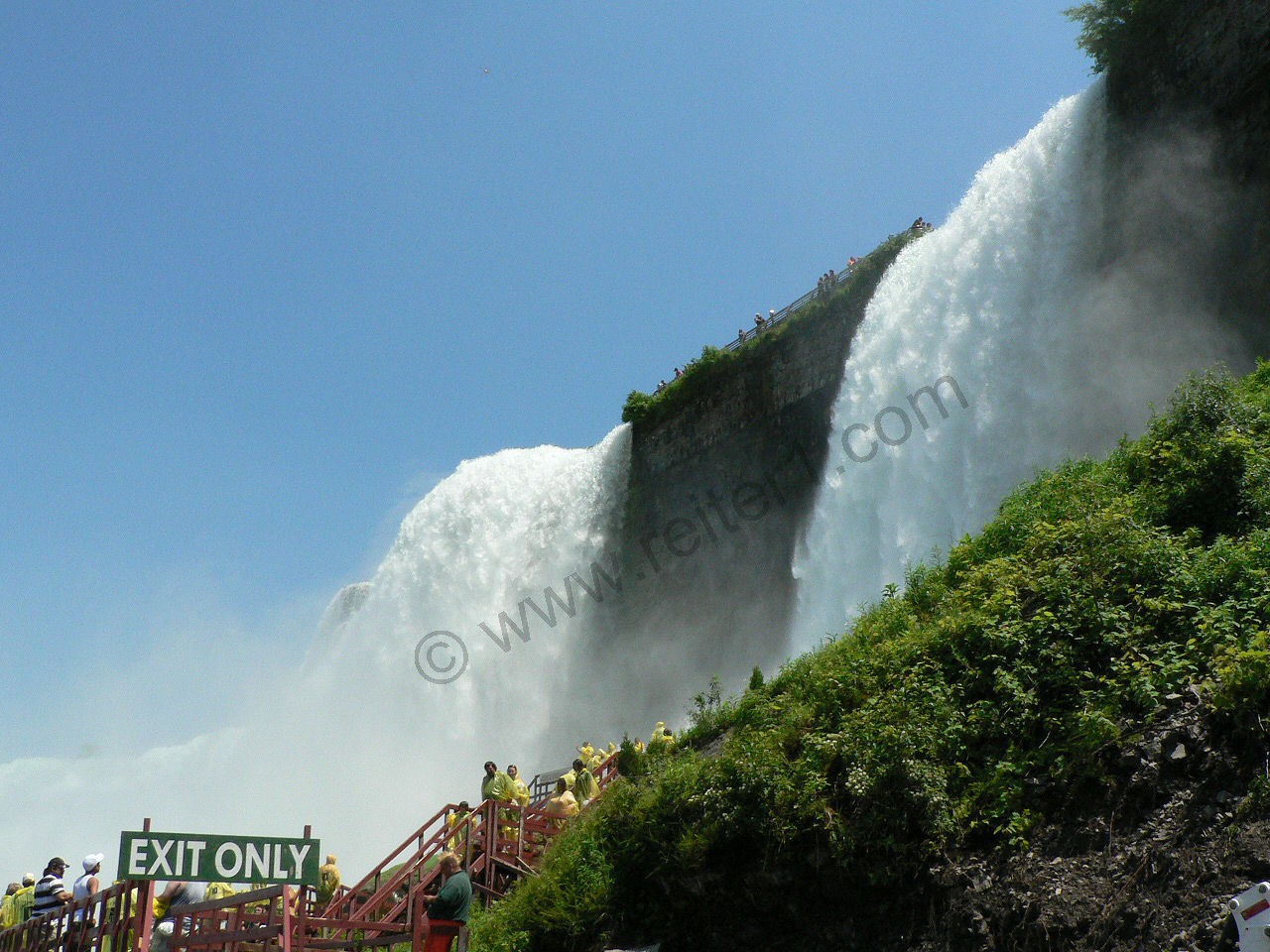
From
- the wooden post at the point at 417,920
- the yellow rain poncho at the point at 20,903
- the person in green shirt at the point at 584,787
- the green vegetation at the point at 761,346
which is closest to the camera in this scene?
the wooden post at the point at 417,920

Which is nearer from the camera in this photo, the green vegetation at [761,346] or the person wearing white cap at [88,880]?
the person wearing white cap at [88,880]

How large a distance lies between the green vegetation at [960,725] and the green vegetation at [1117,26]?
13.5 m

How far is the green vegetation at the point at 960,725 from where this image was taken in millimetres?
Answer: 8023

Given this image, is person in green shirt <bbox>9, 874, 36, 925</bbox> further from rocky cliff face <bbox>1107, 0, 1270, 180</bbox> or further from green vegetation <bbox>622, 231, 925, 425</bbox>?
green vegetation <bbox>622, 231, 925, 425</bbox>

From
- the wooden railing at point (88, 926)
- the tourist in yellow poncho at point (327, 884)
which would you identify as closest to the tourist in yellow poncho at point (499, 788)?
the tourist in yellow poncho at point (327, 884)

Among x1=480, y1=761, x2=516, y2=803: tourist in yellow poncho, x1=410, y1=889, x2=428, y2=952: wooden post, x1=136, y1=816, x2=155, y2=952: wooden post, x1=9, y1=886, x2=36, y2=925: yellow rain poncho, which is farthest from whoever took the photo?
x1=480, y1=761, x2=516, y2=803: tourist in yellow poncho

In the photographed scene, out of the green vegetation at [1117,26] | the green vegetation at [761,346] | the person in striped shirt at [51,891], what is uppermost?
the green vegetation at [761,346]

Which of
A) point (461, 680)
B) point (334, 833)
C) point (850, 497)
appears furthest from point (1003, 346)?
point (334, 833)

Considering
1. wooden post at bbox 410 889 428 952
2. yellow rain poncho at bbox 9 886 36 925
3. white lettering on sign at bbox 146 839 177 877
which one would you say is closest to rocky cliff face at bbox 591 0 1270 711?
wooden post at bbox 410 889 428 952

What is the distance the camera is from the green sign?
634 cm

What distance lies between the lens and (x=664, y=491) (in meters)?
36.6

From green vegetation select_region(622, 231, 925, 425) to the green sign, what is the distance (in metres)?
26.0

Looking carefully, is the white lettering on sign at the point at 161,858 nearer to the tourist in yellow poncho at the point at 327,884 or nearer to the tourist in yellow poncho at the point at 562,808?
the tourist in yellow poncho at the point at 327,884

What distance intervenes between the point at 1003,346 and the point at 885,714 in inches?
559
